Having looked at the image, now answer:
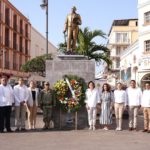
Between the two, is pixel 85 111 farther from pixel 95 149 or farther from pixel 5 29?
pixel 5 29

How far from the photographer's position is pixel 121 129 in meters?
14.8

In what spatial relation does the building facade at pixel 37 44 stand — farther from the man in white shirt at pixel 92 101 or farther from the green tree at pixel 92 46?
the man in white shirt at pixel 92 101

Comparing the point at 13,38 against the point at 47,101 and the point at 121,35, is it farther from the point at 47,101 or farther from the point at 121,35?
the point at 47,101

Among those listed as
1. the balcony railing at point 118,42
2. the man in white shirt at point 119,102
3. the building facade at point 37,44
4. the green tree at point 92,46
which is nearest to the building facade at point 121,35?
the balcony railing at point 118,42

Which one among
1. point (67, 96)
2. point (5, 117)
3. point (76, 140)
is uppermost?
point (67, 96)

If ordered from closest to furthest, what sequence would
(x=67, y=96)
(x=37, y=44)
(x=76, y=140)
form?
(x=76, y=140) < (x=67, y=96) < (x=37, y=44)

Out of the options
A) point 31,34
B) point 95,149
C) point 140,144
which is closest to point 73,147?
point 95,149

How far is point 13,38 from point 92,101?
48.8m

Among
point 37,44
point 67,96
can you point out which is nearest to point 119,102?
point 67,96

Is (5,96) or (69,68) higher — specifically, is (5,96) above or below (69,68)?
below

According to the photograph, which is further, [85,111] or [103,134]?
[85,111]

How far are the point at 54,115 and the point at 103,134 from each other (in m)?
2.38

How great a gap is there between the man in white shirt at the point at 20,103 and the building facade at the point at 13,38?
128 feet

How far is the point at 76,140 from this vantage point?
1197cm
